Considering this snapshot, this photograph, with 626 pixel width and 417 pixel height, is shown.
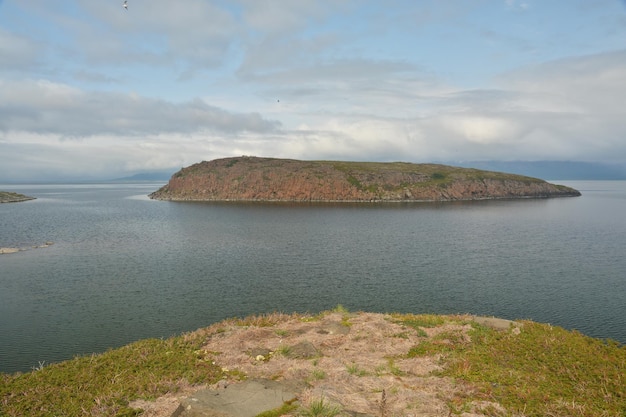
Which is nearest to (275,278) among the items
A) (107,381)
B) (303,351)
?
(303,351)

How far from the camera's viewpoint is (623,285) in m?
52.8

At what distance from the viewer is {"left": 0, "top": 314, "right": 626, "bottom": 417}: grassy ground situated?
53.1ft

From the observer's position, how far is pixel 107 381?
1934 centimetres

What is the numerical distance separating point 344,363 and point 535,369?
1013 centimetres

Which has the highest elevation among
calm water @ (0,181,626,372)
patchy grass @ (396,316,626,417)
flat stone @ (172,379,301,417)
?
flat stone @ (172,379,301,417)

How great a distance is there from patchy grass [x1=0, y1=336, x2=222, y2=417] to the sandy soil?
3.25ft

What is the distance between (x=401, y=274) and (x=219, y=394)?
4525 cm

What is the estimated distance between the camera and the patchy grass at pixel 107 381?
16.6 m

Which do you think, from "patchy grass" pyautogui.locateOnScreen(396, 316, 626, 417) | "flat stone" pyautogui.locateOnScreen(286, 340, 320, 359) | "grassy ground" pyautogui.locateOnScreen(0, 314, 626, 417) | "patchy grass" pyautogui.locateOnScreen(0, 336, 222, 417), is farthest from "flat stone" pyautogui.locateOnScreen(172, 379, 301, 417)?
"patchy grass" pyautogui.locateOnScreen(396, 316, 626, 417)

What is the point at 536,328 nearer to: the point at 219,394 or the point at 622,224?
the point at 219,394

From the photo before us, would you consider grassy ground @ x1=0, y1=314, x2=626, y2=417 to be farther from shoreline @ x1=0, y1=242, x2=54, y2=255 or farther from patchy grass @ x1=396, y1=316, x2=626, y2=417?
shoreline @ x1=0, y1=242, x2=54, y2=255

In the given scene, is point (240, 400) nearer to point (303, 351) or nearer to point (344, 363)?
point (344, 363)

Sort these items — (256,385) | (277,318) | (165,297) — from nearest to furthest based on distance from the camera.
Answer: (256,385) < (277,318) < (165,297)

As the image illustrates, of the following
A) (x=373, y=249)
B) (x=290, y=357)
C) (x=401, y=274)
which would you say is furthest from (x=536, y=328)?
(x=373, y=249)
